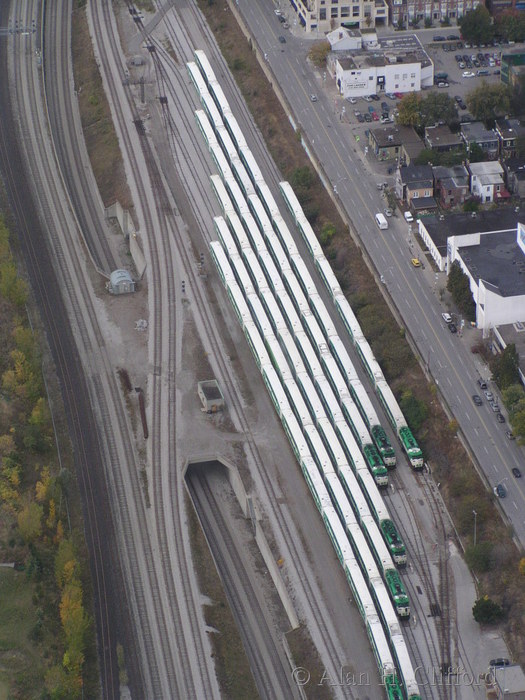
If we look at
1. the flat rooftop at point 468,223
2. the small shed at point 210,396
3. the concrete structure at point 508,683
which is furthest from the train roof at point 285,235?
the concrete structure at point 508,683

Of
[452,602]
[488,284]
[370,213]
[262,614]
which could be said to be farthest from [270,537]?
[370,213]

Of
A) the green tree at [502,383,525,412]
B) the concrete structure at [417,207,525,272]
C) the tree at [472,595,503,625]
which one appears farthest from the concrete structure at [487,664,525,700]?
the concrete structure at [417,207,525,272]

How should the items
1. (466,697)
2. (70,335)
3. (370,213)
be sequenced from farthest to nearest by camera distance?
(370,213), (70,335), (466,697)

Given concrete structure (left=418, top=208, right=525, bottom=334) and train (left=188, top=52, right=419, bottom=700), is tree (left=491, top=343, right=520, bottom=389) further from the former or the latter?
train (left=188, top=52, right=419, bottom=700)

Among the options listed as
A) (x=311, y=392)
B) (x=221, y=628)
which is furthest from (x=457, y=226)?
(x=221, y=628)

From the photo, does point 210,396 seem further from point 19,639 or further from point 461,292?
point 19,639

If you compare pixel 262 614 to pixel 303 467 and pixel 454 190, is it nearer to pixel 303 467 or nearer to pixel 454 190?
pixel 303 467
